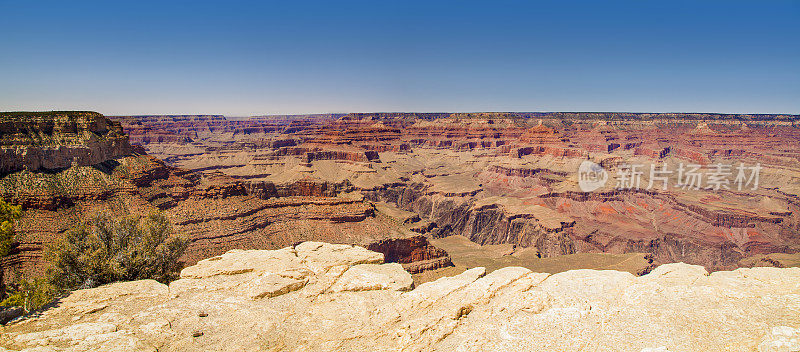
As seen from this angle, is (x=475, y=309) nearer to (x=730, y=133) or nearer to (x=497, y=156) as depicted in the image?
(x=497, y=156)

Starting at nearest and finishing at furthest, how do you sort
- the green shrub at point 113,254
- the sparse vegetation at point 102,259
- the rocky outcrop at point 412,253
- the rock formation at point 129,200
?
1. the sparse vegetation at point 102,259
2. the green shrub at point 113,254
3. the rock formation at point 129,200
4. the rocky outcrop at point 412,253

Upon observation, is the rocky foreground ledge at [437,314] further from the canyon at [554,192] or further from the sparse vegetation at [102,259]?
the canyon at [554,192]

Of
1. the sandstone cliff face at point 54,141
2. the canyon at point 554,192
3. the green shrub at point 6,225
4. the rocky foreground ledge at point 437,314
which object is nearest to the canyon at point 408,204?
the sandstone cliff face at point 54,141

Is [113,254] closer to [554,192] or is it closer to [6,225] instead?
[6,225]

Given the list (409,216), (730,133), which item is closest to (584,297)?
(409,216)

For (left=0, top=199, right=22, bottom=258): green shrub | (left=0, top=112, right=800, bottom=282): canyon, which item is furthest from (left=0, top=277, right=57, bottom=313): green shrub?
(left=0, top=112, right=800, bottom=282): canyon

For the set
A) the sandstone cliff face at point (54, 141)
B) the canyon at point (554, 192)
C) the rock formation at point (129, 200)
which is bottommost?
the canyon at point (554, 192)
